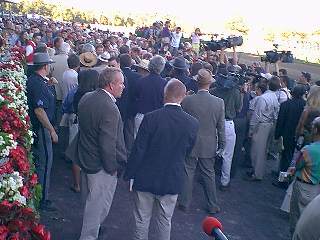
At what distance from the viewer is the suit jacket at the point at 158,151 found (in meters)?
4.79

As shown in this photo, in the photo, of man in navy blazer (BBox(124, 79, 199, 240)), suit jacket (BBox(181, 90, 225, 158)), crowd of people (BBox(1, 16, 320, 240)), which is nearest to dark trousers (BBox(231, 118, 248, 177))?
crowd of people (BBox(1, 16, 320, 240))

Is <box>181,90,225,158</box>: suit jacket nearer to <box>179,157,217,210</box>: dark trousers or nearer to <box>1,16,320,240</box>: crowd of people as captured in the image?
<box>1,16,320,240</box>: crowd of people

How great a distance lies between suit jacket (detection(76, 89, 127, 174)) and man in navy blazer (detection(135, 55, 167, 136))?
2509 millimetres

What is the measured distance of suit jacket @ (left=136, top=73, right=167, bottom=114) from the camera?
294 inches

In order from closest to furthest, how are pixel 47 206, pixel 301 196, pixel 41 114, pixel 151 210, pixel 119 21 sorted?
pixel 151 210
pixel 301 196
pixel 41 114
pixel 47 206
pixel 119 21

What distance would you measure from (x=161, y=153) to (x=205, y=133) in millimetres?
1818

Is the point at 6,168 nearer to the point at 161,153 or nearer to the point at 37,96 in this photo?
the point at 161,153

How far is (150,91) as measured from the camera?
749 cm

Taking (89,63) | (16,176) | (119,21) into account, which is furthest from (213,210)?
(119,21)

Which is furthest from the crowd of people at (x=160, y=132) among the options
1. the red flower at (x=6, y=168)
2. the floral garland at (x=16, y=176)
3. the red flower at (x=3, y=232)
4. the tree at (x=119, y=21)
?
the tree at (x=119, y=21)

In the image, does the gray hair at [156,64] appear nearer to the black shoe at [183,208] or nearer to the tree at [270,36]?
the black shoe at [183,208]

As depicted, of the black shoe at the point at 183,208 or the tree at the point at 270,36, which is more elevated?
the black shoe at the point at 183,208

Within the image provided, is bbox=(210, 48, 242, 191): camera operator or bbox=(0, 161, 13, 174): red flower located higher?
bbox=(0, 161, 13, 174): red flower

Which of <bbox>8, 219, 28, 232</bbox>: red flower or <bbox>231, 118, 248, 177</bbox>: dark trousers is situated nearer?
<bbox>8, 219, 28, 232</bbox>: red flower
